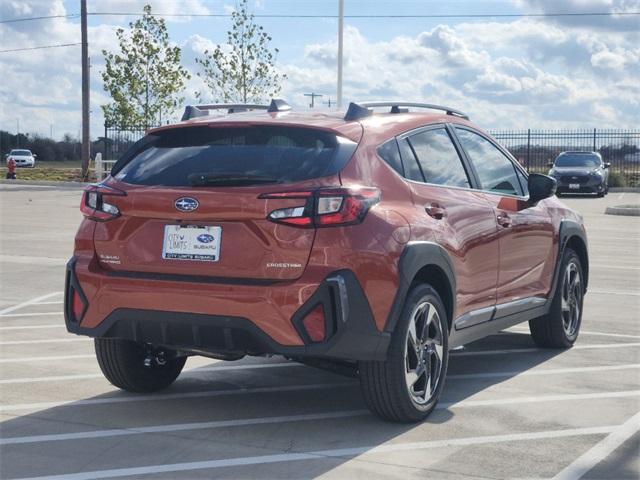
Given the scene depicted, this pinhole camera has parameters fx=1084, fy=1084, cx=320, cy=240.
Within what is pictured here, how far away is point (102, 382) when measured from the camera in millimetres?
6793

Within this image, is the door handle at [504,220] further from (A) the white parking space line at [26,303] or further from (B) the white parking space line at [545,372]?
(A) the white parking space line at [26,303]

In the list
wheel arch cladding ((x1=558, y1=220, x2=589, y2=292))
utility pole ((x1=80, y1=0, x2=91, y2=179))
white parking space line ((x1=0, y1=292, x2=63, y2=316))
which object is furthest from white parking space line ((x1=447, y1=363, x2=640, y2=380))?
utility pole ((x1=80, y1=0, x2=91, y2=179))

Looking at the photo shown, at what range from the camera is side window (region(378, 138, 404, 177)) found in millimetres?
5852

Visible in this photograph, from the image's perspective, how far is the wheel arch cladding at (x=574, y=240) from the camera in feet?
26.1

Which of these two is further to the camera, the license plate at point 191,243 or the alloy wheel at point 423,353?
the alloy wheel at point 423,353

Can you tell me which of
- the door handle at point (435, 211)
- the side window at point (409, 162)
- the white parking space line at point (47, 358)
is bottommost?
the white parking space line at point (47, 358)

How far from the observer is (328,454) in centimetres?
518

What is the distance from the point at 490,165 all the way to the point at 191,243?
2.57 meters

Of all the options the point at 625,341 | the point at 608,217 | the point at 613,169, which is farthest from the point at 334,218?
the point at 613,169

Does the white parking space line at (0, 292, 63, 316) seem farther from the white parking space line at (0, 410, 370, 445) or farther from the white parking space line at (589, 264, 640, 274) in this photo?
the white parking space line at (589, 264, 640, 274)

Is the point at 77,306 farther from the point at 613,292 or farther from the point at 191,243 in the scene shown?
the point at 613,292

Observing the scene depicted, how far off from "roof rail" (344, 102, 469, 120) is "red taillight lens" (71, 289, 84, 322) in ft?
5.72

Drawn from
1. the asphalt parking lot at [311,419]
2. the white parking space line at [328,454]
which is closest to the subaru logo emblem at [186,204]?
the asphalt parking lot at [311,419]

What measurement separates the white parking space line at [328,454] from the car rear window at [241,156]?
1.35 meters
